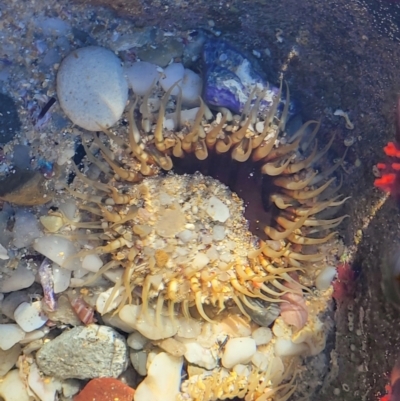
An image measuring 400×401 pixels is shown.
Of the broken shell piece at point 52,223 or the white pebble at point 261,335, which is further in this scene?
the white pebble at point 261,335

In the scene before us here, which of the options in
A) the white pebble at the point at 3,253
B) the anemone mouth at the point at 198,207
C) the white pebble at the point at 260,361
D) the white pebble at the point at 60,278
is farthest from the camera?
the white pebble at the point at 260,361

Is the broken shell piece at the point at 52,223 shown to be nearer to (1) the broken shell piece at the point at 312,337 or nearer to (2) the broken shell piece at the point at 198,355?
(2) the broken shell piece at the point at 198,355

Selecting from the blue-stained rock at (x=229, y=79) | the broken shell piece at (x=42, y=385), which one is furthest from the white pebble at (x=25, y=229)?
the blue-stained rock at (x=229, y=79)

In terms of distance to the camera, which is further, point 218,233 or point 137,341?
point 137,341

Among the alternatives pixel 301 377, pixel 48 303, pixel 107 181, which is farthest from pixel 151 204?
pixel 301 377

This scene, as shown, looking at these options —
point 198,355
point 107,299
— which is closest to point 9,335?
point 107,299

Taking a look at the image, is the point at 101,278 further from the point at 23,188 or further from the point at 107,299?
the point at 23,188

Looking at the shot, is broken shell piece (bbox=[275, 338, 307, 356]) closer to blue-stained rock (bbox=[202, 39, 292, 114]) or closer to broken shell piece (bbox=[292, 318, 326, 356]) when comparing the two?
broken shell piece (bbox=[292, 318, 326, 356])

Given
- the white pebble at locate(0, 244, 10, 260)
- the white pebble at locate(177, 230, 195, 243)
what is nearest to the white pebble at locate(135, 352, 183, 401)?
the white pebble at locate(177, 230, 195, 243)
